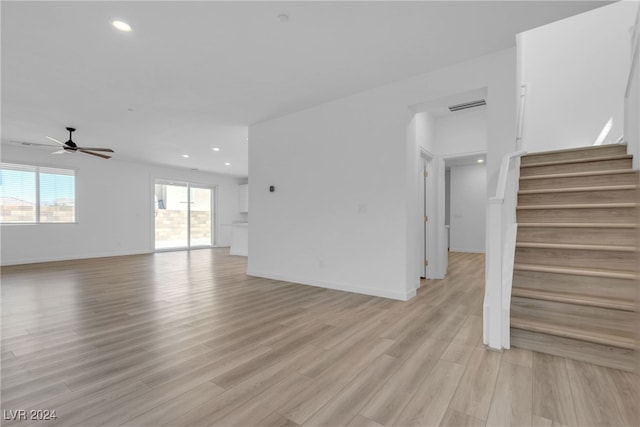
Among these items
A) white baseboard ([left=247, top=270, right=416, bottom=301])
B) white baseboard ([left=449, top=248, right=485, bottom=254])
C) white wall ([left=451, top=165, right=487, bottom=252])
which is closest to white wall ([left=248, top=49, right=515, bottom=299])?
white baseboard ([left=247, top=270, right=416, bottom=301])

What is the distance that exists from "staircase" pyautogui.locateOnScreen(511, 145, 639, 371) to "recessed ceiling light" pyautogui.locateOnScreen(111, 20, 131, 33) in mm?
4063

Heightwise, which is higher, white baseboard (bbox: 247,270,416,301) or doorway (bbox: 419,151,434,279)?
doorway (bbox: 419,151,434,279)

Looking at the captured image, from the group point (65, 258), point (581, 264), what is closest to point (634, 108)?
point (581, 264)

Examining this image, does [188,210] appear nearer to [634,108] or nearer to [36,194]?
[36,194]

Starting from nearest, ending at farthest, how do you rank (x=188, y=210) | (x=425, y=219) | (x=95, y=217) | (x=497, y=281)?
(x=497, y=281) < (x=425, y=219) < (x=95, y=217) < (x=188, y=210)

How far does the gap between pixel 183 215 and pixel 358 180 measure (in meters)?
7.76

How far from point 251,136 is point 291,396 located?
451 cm

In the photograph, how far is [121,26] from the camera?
2.53 metres

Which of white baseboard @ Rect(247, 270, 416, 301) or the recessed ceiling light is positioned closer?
the recessed ceiling light

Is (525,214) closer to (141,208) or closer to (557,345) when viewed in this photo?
(557,345)

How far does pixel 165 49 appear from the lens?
2875 mm

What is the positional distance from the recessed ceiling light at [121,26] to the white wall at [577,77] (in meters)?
5.58

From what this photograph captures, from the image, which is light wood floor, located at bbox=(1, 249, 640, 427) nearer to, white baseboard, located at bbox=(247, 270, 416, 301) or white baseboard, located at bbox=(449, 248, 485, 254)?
white baseboard, located at bbox=(247, 270, 416, 301)

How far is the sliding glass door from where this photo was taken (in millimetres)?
9281
